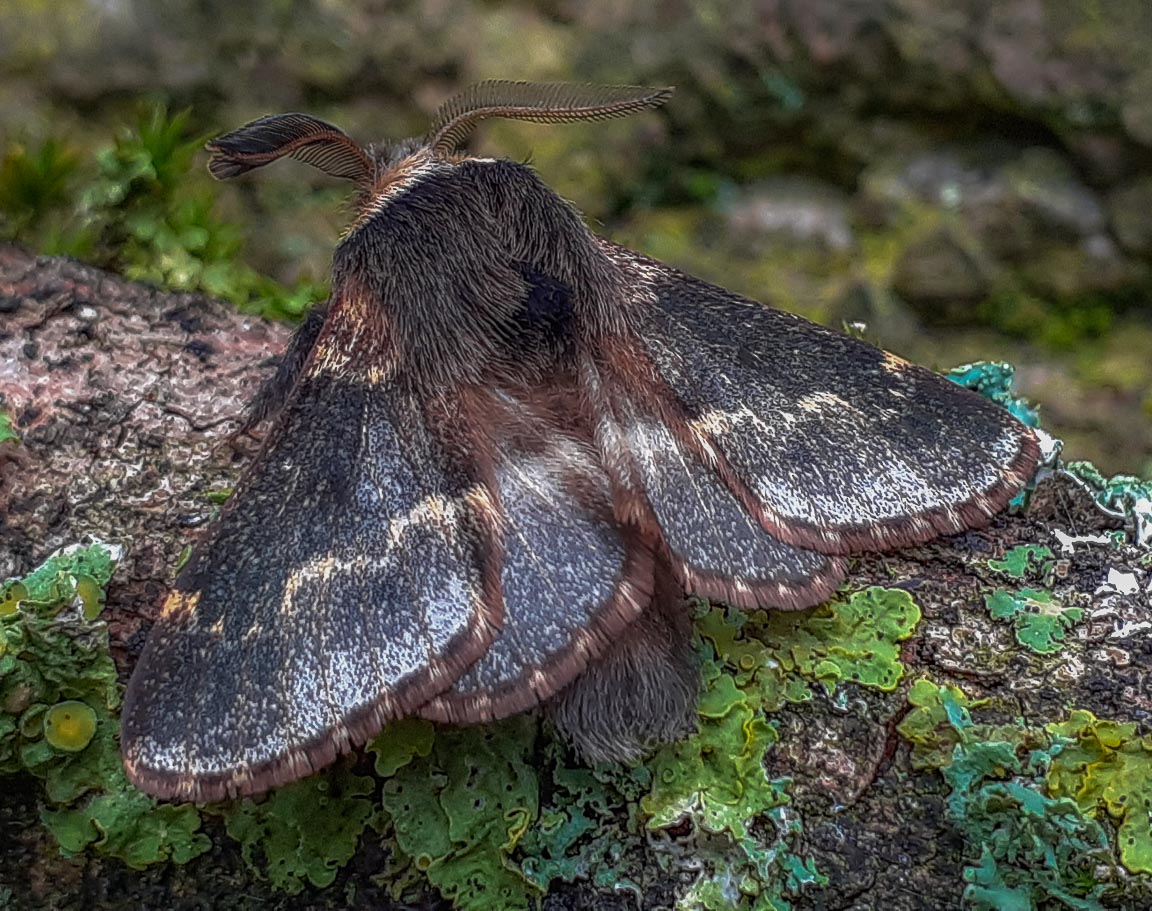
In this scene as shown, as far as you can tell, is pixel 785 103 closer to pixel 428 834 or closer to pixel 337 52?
pixel 337 52

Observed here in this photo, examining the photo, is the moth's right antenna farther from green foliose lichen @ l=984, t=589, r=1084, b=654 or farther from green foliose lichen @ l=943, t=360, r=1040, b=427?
green foliose lichen @ l=984, t=589, r=1084, b=654

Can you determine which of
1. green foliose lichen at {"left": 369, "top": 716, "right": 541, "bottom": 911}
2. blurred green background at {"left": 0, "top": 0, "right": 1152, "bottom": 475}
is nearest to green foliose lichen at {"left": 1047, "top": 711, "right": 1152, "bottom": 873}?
green foliose lichen at {"left": 369, "top": 716, "right": 541, "bottom": 911}

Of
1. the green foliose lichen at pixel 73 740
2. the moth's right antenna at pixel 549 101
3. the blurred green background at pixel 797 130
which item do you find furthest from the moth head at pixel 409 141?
the blurred green background at pixel 797 130

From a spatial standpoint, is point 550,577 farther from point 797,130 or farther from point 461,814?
point 797,130

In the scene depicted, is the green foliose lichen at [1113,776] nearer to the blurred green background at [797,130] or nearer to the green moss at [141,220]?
the green moss at [141,220]

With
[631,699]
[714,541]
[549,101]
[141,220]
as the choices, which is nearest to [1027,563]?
[714,541]

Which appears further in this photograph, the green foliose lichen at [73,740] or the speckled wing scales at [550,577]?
the green foliose lichen at [73,740]

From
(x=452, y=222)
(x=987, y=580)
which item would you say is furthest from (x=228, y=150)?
(x=987, y=580)
